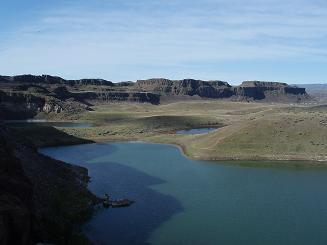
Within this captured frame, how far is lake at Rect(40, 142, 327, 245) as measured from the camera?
4894 centimetres

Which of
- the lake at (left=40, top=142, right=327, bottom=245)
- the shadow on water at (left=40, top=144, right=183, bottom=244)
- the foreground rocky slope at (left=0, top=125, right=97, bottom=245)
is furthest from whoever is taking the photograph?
the shadow on water at (left=40, top=144, right=183, bottom=244)

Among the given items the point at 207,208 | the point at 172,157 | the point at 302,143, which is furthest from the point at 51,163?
the point at 302,143

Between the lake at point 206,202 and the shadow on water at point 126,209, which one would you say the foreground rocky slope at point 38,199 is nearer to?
the shadow on water at point 126,209

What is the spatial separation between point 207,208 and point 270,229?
10.1 meters

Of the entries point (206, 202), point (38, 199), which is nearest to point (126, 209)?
point (206, 202)

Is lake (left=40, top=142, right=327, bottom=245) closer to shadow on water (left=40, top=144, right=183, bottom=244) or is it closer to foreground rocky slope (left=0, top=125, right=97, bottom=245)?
shadow on water (left=40, top=144, right=183, bottom=244)

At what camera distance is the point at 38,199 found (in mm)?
50969

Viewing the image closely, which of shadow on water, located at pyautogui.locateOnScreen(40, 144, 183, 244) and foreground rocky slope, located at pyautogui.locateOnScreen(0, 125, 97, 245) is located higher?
foreground rocky slope, located at pyautogui.locateOnScreen(0, 125, 97, 245)

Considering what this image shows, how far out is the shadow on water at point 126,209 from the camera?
161ft

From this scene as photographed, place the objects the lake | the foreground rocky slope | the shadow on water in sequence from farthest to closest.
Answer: the shadow on water → the lake → the foreground rocky slope

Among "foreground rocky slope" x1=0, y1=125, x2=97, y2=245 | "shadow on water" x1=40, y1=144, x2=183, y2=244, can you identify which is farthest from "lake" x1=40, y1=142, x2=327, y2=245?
"foreground rocky slope" x1=0, y1=125, x2=97, y2=245

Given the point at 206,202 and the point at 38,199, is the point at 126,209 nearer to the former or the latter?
the point at 206,202

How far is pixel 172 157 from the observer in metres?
100

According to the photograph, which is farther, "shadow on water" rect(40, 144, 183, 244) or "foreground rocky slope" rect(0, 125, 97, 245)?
"shadow on water" rect(40, 144, 183, 244)
